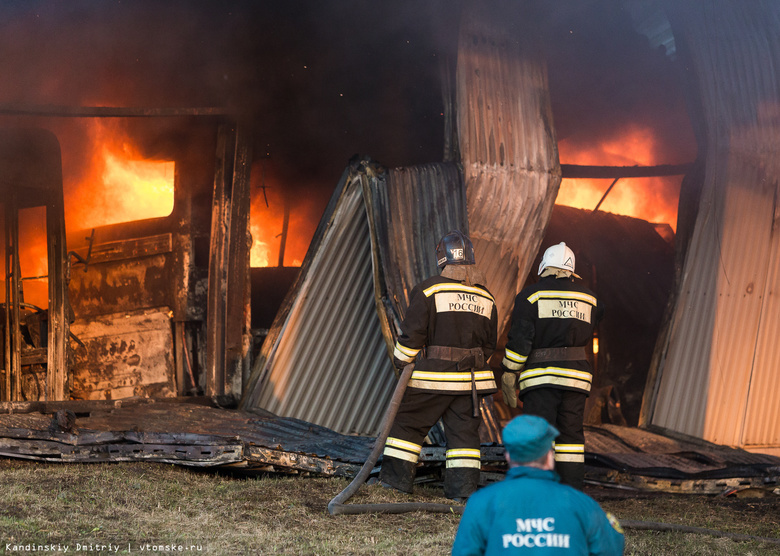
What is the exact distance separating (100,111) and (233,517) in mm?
4336

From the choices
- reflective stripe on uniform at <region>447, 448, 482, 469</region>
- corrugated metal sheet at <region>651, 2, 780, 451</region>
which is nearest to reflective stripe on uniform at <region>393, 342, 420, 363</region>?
reflective stripe on uniform at <region>447, 448, 482, 469</region>

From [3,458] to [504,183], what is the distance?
4.29m

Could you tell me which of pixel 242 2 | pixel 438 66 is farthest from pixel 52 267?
pixel 438 66

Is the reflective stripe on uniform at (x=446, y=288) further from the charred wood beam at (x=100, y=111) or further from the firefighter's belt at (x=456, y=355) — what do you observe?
the charred wood beam at (x=100, y=111)

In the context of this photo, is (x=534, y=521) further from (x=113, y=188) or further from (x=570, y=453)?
(x=113, y=188)

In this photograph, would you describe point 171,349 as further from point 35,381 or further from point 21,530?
point 21,530

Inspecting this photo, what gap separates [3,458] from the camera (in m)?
4.87

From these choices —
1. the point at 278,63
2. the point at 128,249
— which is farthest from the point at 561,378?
the point at 278,63

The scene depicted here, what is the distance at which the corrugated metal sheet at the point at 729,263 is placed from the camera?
7184 millimetres

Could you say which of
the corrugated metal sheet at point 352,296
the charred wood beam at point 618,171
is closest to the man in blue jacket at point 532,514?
the corrugated metal sheet at point 352,296

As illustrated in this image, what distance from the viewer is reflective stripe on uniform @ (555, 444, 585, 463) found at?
16.8 ft

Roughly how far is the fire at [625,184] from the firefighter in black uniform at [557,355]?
5408 mm

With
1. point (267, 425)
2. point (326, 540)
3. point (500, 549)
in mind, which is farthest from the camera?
point (267, 425)

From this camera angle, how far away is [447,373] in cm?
499
